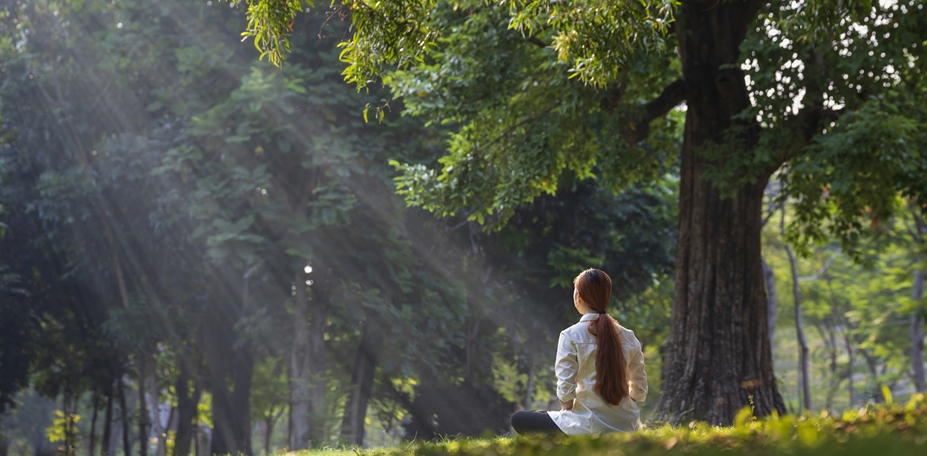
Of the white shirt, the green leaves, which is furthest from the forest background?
the white shirt

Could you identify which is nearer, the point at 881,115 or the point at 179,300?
the point at 881,115

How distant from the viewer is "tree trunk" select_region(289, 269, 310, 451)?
17.0 m

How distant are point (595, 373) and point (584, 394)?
0.16 meters

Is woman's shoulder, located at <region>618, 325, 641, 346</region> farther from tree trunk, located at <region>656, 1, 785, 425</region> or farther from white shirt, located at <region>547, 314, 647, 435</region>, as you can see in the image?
tree trunk, located at <region>656, 1, 785, 425</region>

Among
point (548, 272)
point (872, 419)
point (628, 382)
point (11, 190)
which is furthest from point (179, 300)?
point (872, 419)

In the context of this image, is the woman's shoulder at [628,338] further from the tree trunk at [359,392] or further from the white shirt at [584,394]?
the tree trunk at [359,392]

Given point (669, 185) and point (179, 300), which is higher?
point (669, 185)

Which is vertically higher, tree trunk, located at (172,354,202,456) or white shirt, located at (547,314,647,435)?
tree trunk, located at (172,354,202,456)

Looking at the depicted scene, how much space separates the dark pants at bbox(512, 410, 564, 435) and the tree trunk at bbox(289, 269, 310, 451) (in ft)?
39.3

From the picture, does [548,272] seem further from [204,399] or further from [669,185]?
[204,399]

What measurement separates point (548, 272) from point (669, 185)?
4238 millimetres

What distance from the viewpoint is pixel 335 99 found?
15734 mm

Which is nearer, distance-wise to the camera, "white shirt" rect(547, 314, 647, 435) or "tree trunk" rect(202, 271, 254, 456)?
"white shirt" rect(547, 314, 647, 435)

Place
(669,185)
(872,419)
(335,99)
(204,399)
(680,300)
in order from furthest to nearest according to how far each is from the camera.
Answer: (204,399) → (669,185) → (335,99) → (680,300) → (872,419)
